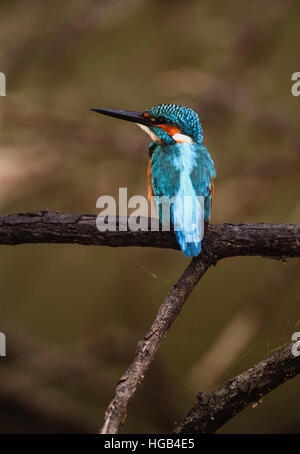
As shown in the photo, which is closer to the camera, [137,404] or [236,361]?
[236,361]

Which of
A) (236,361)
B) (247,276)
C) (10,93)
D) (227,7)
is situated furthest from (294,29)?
(236,361)

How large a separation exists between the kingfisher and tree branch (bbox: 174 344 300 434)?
404mm

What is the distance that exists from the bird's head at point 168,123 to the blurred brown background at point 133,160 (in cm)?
102

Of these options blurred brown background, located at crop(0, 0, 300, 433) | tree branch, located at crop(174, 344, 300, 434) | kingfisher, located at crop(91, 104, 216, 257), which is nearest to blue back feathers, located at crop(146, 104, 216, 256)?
kingfisher, located at crop(91, 104, 216, 257)

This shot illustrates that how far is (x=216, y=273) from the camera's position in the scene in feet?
13.8

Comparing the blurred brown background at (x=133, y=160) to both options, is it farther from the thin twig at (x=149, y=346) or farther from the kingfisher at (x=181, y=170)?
the thin twig at (x=149, y=346)

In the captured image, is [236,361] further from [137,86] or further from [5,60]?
[5,60]

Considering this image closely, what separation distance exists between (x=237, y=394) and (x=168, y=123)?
1.13 metres

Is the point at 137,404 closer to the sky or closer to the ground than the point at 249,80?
closer to the ground

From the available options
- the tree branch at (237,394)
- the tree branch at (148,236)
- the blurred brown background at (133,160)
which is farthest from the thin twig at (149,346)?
the blurred brown background at (133,160)

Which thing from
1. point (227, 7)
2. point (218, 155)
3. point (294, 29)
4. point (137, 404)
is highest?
point (294, 29)

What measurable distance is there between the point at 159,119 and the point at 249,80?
1.55m

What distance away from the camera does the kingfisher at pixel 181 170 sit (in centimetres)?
188

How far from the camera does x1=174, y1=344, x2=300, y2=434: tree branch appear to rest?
155 cm
